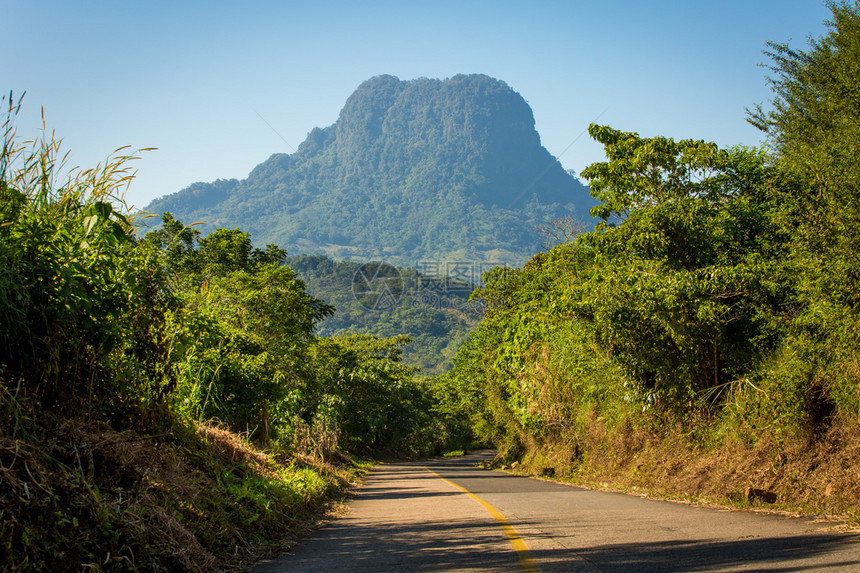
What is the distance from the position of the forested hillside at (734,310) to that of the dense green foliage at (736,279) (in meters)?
0.04

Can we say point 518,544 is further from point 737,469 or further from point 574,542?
point 737,469

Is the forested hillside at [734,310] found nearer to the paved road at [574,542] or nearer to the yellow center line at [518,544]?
the paved road at [574,542]

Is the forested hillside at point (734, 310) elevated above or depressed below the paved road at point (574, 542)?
above

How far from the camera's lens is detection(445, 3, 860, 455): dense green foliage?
11.1 meters

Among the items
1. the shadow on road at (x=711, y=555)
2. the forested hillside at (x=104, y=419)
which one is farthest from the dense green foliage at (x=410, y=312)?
the shadow on road at (x=711, y=555)

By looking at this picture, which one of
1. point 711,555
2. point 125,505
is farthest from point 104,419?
point 711,555

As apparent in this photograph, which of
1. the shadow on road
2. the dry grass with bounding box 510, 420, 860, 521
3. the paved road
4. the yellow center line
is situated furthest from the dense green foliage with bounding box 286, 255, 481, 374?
the shadow on road

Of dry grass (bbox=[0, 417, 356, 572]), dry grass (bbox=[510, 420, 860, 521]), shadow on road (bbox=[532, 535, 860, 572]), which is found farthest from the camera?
dry grass (bbox=[510, 420, 860, 521])

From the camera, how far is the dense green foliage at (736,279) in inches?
437

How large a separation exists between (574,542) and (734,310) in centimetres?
880

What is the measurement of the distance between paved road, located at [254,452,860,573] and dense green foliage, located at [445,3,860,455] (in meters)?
3.08

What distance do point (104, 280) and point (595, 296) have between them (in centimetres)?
1108

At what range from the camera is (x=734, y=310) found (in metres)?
13.9

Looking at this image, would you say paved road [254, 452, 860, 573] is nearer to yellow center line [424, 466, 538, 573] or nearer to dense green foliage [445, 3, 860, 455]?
yellow center line [424, 466, 538, 573]
